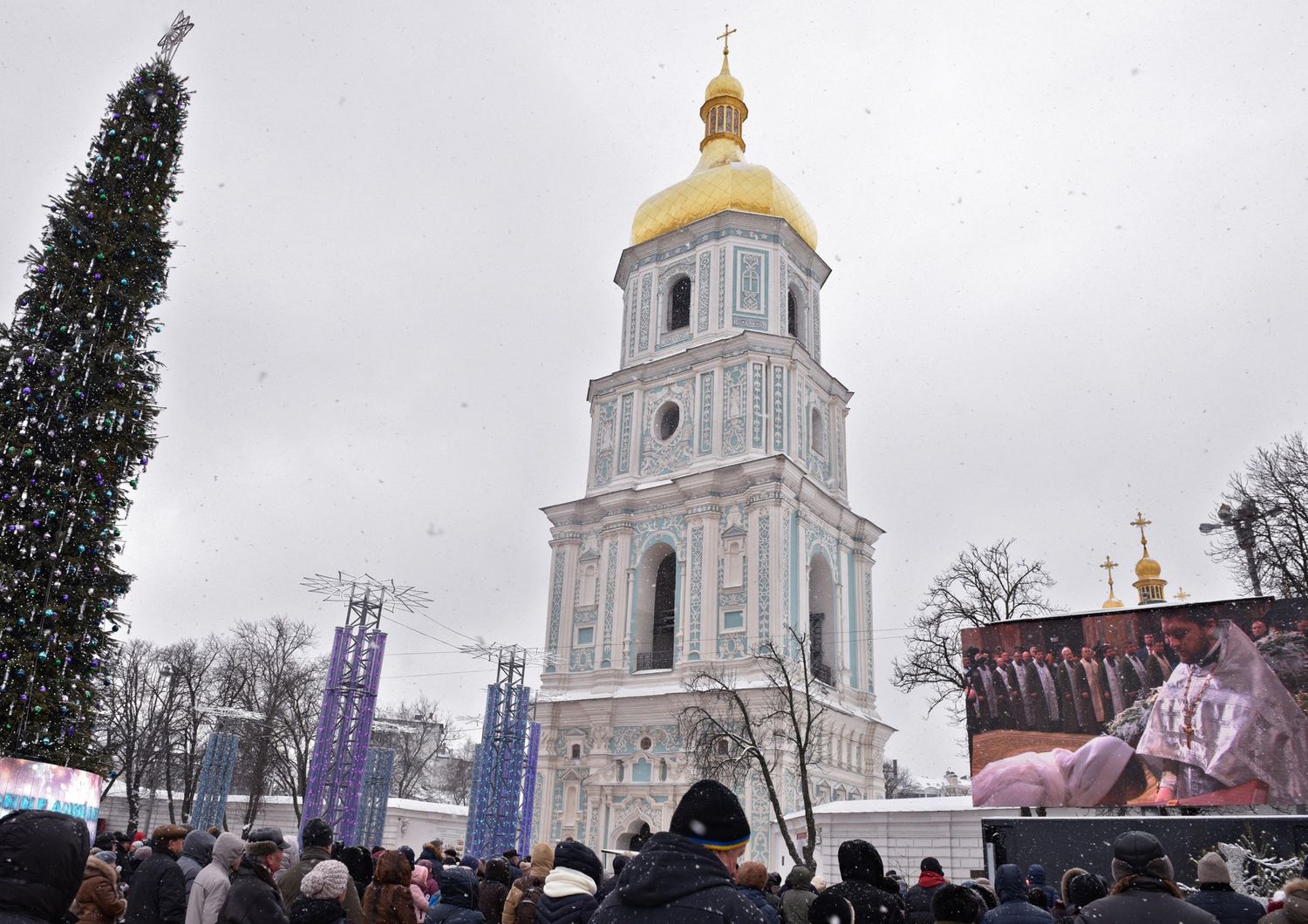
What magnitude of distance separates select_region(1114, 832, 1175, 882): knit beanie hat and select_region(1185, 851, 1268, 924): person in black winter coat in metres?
1.54

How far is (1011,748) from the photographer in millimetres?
19922

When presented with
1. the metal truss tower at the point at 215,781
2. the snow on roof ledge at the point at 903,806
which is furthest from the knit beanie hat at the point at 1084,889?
the metal truss tower at the point at 215,781

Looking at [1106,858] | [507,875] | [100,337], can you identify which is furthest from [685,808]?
[1106,858]

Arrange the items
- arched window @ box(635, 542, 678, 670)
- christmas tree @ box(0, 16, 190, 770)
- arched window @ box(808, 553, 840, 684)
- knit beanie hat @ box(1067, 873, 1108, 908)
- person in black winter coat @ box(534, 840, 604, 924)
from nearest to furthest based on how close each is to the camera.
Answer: person in black winter coat @ box(534, 840, 604, 924)
knit beanie hat @ box(1067, 873, 1108, 908)
christmas tree @ box(0, 16, 190, 770)
arched window @ box(635, 542, 678, 670)
arched window @ box(808, 553, 840, 684)

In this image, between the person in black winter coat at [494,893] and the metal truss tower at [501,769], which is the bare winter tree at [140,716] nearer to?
the metal truss tower at [501,769]

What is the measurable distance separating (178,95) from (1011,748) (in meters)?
18.9

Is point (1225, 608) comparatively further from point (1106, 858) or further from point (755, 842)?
point (755, 842)

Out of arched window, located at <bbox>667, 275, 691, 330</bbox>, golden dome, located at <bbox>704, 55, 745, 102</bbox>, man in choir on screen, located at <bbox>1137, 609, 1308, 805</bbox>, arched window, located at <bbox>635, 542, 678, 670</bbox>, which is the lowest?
man in choir on screen, located at <bbox>1137, 609, 1308, 805</bbox>

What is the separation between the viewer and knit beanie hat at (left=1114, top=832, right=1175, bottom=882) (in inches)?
155

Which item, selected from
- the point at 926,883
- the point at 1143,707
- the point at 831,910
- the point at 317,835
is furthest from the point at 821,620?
the point at 831,910

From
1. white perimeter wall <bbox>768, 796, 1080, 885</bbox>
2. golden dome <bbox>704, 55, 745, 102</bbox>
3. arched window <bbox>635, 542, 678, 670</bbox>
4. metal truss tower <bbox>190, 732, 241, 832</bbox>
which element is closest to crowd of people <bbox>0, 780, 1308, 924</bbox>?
white perimeter wall <bbox>768, 796, 1080, 885</bbox>

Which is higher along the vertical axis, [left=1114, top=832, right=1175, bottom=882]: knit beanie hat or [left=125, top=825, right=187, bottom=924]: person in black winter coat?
[left=1114, top=832, right=1175, bottom=882]: knit beanie hat

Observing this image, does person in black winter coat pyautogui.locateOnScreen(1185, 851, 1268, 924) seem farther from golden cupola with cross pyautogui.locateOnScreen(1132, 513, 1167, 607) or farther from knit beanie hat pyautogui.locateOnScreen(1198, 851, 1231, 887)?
golden cupola with cross pyautogui.locateOnScreen(1132, 513, 1167, 607)

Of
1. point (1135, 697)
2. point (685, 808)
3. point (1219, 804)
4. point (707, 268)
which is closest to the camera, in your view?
point (685, 808)
